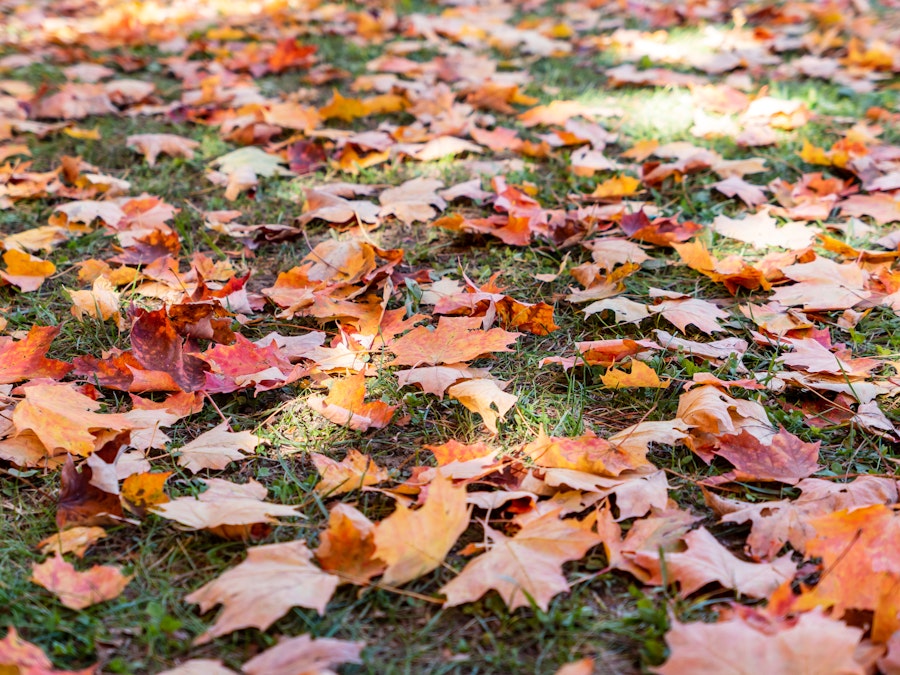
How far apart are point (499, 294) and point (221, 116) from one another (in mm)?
1851

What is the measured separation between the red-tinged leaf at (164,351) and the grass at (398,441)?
0.09 meters

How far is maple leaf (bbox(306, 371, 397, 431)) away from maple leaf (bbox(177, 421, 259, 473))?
0.54 feet

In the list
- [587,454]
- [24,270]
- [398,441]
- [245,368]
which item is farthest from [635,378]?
[24,270]

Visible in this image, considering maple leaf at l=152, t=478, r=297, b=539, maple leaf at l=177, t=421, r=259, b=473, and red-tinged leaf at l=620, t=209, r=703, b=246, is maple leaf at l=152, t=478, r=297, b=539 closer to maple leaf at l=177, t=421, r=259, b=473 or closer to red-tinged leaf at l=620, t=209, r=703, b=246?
maple leaf at l=177, t=421, r=259, b=473

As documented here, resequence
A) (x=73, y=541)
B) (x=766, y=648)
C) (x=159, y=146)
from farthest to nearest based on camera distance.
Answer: (x=159, y=146) → (x=73, y=541) → (x=766, y=648)

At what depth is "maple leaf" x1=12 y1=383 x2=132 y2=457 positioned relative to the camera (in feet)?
4.73

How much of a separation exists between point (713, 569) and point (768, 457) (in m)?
0.33

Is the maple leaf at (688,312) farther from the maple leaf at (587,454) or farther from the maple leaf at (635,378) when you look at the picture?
the maple leaf at (587,454)

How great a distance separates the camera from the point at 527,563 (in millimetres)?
1205

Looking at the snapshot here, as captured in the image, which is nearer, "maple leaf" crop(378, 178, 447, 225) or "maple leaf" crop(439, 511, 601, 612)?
"maple leaf" crop(439, 511, 601, 612)

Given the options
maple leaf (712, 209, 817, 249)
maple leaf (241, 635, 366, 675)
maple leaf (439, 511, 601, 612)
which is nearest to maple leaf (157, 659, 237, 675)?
maple leaf (241, 635, 366, 675)

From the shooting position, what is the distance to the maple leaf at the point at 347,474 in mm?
1405

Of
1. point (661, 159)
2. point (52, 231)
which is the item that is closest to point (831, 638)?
point (661, 159)

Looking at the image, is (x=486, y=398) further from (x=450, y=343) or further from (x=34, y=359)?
(x=34, y=359)
